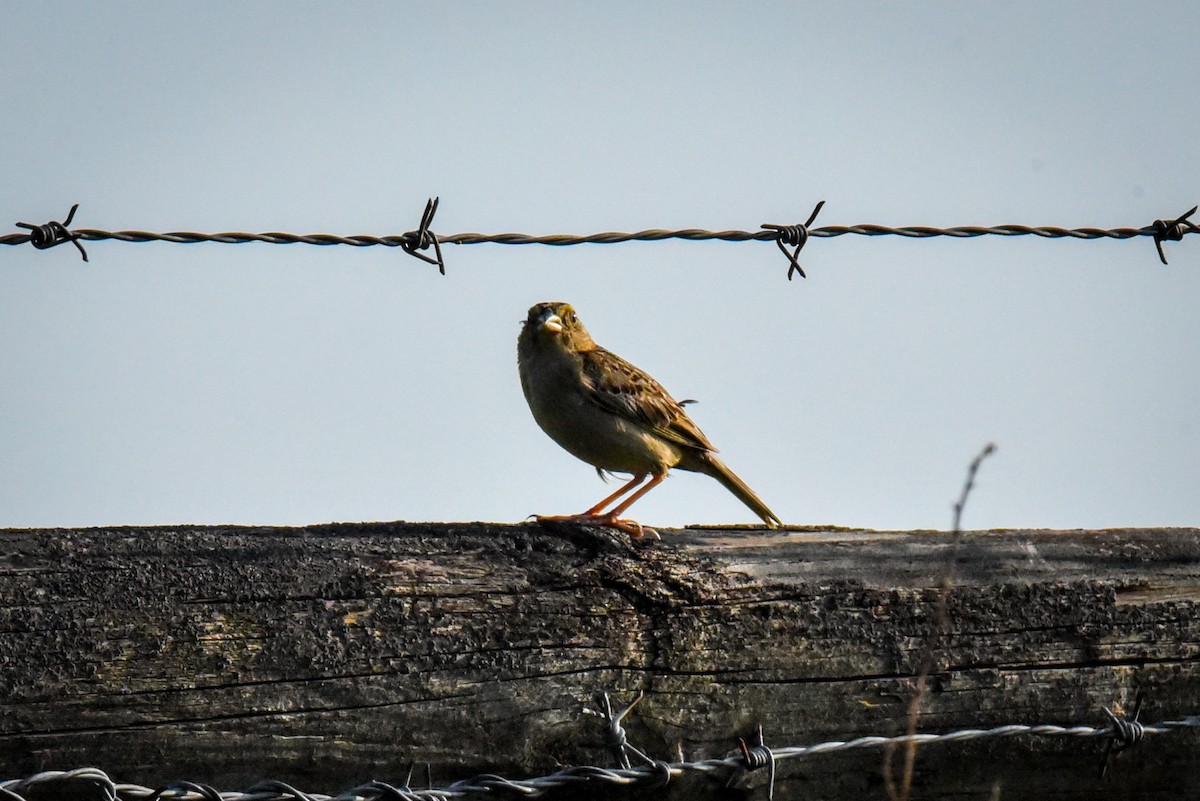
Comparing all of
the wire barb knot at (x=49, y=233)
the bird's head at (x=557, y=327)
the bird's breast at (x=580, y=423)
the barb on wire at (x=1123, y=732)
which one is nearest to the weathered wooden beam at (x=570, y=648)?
the barb on wire at (x=1123, y=732)

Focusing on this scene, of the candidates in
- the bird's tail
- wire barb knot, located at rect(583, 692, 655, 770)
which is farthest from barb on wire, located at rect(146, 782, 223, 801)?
the bird's tail

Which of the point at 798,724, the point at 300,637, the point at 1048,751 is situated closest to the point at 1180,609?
the point at 1048,751

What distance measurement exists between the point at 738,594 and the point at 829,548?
295 mm

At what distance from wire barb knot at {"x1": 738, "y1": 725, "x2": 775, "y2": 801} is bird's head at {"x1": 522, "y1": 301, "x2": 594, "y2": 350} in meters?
4.14

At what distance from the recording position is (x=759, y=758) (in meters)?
3.24

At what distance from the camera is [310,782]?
10.2ft

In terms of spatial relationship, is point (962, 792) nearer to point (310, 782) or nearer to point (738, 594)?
point (738, 594)

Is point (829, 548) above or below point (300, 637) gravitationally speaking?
above

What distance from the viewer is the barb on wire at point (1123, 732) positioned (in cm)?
339

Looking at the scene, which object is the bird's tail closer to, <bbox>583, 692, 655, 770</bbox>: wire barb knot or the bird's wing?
the bird's wing

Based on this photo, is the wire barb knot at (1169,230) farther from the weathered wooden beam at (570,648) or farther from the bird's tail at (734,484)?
the bird's tail at (734,484)

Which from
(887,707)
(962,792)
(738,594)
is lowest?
(962,792)

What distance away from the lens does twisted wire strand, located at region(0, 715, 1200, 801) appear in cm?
293

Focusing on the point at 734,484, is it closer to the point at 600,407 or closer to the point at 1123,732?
the point at 600,407
